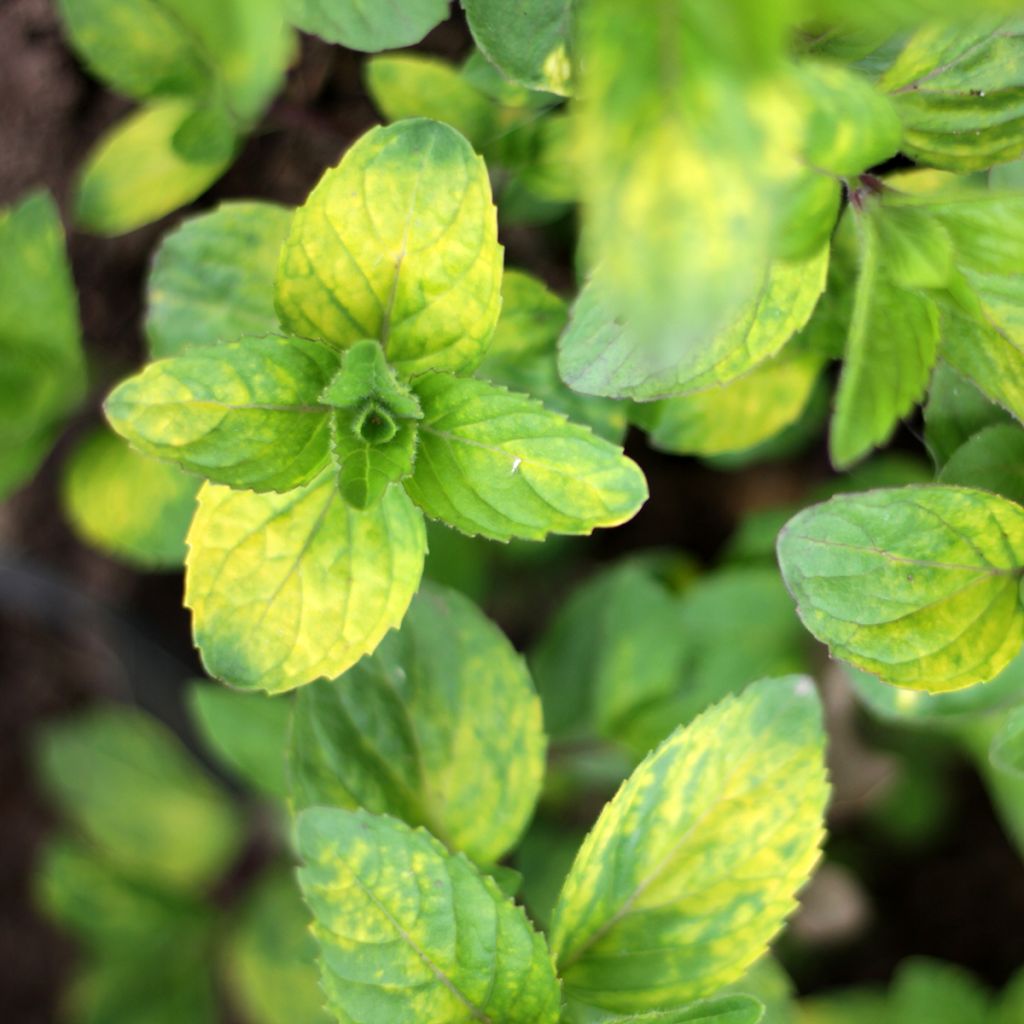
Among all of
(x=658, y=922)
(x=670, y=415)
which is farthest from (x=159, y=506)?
(x=658, y=922)

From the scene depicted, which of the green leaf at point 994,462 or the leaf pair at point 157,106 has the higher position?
the leaf pair at point 157,106

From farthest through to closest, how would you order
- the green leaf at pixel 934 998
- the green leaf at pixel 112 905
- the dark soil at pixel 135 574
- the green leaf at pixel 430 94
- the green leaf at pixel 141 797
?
the green leaf at pixel 141 797 → the green leaf at pixel 112 905 → the green leaf at pixel 934 998 → the dark soil at pixel 135 574 → the green leaf at pixel 430 94

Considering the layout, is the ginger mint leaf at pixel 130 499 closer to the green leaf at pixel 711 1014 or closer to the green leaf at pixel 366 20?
the green leaf at pixel 366 20

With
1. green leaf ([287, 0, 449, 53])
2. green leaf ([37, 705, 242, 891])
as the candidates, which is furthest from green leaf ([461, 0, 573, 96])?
green leaf ([37, 705, 242, 891])

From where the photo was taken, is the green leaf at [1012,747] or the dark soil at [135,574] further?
the dark soil at [135,574]

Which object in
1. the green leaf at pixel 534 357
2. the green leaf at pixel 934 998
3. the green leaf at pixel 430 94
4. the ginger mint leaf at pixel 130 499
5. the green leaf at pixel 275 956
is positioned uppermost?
the green leaf at pixel 430 94

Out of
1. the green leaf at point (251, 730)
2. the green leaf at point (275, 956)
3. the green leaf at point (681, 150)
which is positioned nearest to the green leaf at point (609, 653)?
the green leaf at point (251, 730)

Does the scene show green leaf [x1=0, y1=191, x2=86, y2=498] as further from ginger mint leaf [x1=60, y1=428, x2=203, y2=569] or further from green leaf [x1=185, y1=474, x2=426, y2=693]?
green leaf [x1=185, y1=474, x2=426, y2=693]
